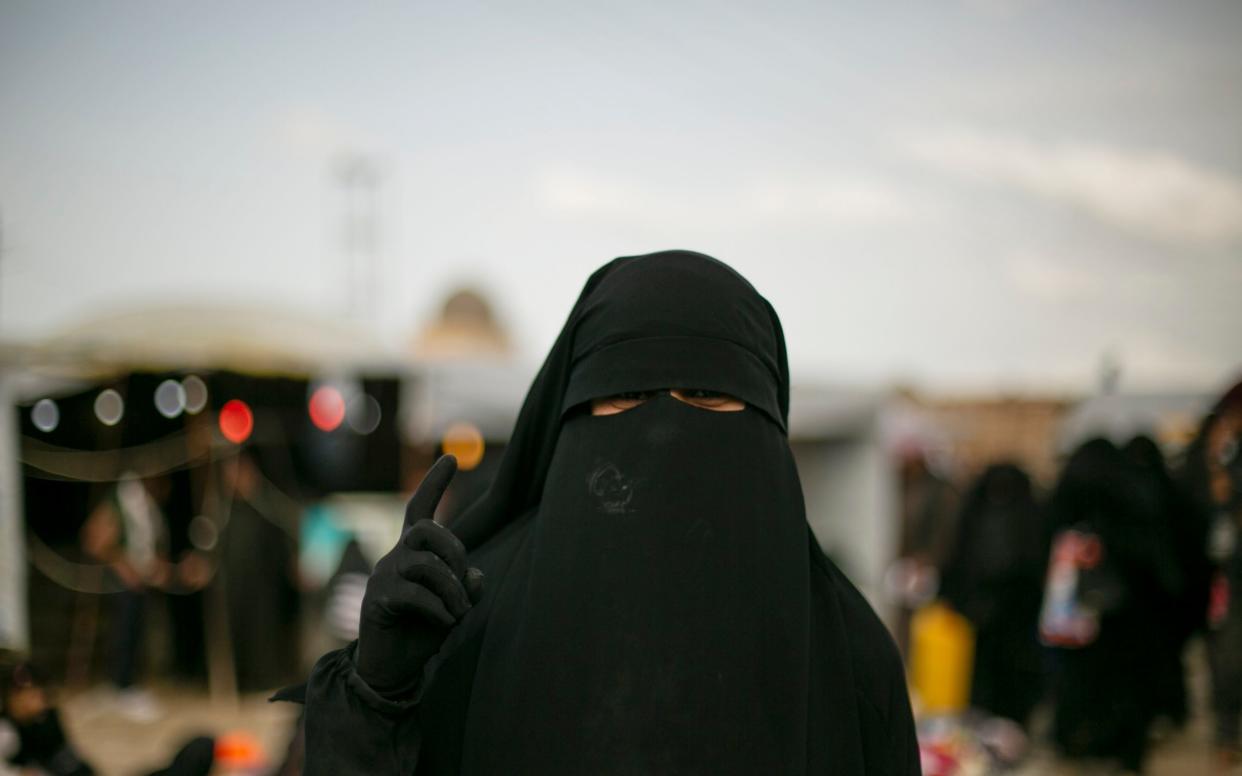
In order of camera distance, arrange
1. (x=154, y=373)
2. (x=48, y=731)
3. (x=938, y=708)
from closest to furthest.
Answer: (x=48, y=731), (x=938, y=708), (x=154, y=373)

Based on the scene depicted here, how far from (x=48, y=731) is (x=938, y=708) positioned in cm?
610

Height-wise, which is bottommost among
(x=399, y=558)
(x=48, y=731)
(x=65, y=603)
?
(x=65, y=603)

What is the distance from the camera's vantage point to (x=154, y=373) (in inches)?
315

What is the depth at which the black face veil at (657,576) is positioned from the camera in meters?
1.29

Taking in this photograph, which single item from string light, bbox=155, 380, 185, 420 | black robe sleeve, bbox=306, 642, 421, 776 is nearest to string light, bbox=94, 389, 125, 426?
string light, bbox=155, 380, 185, 420

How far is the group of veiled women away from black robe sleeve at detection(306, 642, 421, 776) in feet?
16.2

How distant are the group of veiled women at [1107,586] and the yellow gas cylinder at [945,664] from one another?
31 cm

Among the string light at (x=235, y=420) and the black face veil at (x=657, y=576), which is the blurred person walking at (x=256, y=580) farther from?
the black face veil at (x=657, y=576)

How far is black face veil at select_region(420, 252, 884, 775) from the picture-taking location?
50.9 inches

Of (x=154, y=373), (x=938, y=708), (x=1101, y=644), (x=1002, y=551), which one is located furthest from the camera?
(x=154, y=373)

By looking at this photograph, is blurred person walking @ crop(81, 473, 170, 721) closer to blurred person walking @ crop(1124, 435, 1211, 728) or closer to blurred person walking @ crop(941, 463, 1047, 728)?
blurred person walking @ crop(941, 463, 1047, 728)

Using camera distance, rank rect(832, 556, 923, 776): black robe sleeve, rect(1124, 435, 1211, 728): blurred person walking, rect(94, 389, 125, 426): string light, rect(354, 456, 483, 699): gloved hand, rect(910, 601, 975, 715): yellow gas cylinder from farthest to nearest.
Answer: rect(94, 389, 125, 426): string light → rect(910, 601, 975, 715): yellow gas cylinder → rect(1124, 435, 1211, 728): blurred person walking → rect(832, 556, 923, 776): black robe sleeve → rect(354, 456, 483, 699): gloved hand

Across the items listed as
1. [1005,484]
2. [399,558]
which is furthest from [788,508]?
[1005,484]

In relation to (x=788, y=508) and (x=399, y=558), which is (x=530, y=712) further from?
(x=788, y=508)
